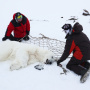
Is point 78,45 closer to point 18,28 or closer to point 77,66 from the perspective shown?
point 77,66

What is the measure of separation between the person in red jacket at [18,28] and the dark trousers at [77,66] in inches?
70.4

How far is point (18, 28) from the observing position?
412 cm

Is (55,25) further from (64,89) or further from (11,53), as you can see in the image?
(64,89)

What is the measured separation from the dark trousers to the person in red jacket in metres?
1.79

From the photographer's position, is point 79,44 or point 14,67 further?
point 14,67

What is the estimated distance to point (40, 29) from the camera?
5.39 meters

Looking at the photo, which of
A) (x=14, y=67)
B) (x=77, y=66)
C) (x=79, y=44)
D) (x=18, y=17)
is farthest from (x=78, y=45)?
(x=18, y=17)

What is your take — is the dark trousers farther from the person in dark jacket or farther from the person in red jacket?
the person in red jacket

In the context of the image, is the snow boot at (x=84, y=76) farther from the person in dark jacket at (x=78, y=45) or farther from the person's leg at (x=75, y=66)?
the person's leg at (x=75, y=66)

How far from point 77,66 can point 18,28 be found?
2.22 meters

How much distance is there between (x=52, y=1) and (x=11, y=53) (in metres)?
8.80


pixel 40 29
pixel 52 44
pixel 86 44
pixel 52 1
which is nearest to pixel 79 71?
pixel 86 44

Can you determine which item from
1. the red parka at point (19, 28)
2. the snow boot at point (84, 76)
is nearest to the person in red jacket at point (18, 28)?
the red parka at point (19, 28)

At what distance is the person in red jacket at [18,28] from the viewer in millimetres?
3898
